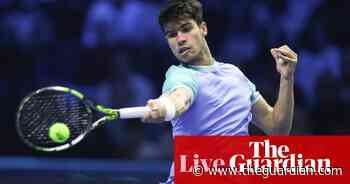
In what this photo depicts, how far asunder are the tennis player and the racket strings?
1.28 feet

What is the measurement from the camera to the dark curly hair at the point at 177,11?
11.8 feet

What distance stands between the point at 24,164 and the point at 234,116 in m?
3.09

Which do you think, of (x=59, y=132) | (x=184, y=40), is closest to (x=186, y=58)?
(x=184, y=40)

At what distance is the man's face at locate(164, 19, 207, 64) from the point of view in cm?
359

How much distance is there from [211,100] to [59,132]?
0.64 meters

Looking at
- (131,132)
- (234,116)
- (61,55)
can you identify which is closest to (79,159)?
(131,132)

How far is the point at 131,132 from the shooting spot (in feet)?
22.3

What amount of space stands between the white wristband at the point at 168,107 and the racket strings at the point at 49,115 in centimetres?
50

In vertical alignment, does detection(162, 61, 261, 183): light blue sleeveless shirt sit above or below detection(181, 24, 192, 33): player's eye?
below

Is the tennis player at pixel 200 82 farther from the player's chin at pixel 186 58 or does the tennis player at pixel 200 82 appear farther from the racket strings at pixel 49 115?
the racket strings at pixel 49 115

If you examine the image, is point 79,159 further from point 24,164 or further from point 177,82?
point 177,82

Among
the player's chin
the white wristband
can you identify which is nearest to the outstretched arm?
the white wristband

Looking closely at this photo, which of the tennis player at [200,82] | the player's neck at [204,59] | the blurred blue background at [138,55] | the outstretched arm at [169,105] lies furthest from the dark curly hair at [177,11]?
the blurred blue background at [138,55]

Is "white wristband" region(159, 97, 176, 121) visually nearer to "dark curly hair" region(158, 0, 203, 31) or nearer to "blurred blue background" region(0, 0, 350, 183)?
"dark curly hair" region(158, 0, 203, 31)
